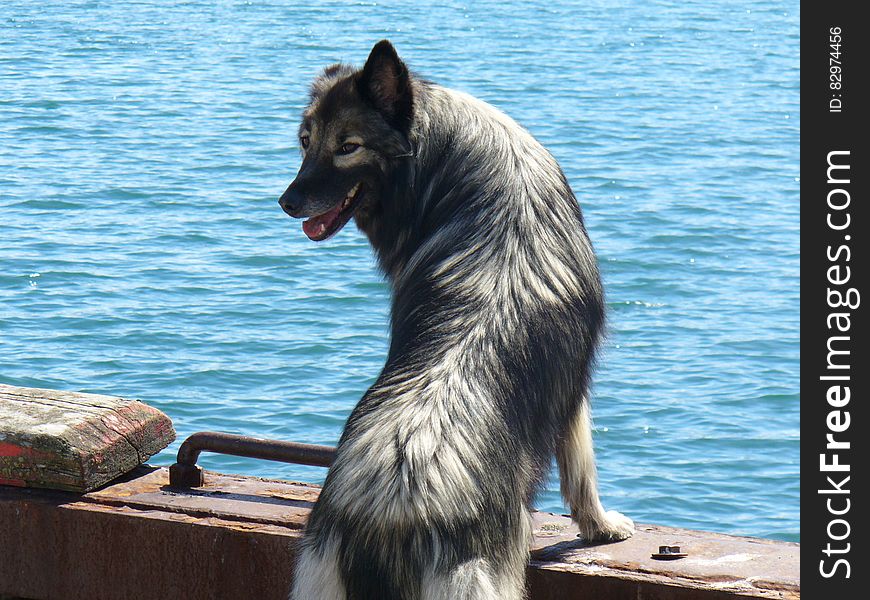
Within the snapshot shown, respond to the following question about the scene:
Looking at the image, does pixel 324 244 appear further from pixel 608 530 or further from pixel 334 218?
pixel 608 530

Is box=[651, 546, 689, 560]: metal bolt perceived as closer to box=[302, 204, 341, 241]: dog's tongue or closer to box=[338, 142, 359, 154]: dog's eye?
box=[302, 204, 341, 241]: dog's tongue

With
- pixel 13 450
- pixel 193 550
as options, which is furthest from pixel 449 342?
pixel 13 450

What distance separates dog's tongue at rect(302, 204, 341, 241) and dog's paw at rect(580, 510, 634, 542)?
4.43 feet

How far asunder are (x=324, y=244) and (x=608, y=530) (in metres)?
13.0

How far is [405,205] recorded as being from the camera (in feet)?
14.4

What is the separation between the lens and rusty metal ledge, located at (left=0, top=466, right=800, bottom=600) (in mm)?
4059

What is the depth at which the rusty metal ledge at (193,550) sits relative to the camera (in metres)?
4.06

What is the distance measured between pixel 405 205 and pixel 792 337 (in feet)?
36.0

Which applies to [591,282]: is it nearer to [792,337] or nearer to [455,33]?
[792,337]

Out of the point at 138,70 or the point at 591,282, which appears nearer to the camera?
the point at 591,282

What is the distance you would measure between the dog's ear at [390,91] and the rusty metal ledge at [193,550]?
1.36m

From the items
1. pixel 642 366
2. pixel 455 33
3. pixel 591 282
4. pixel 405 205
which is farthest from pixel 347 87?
pixel 455 33
